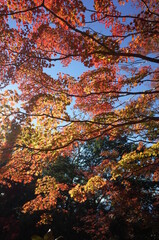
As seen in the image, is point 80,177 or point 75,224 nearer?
point 75,224

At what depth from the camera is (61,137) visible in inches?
206

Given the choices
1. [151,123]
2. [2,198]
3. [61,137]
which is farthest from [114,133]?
[2,198]

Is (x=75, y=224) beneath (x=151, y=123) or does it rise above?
beneath

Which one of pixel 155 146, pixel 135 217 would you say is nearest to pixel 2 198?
pixel 135 217

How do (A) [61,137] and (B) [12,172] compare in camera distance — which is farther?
(B) [12,172]

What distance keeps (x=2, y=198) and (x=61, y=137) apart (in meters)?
11.6

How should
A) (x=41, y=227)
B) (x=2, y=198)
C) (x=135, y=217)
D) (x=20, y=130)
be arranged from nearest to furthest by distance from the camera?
1. (x=20, y=130)
2. (x=135, y=217)
3. (x=41, y=227)
4. (x=2, y=198)

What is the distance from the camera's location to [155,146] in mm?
5414

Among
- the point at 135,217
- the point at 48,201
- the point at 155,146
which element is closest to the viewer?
the point at 155,146

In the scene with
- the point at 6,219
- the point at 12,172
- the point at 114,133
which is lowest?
the point at 6,219

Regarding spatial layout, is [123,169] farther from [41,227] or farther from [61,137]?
[41,227]

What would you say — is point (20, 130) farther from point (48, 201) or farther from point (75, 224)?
point (75, 224)

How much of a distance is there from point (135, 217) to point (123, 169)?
19.6 ft

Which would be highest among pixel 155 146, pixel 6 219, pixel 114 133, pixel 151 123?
pixel 151 123
